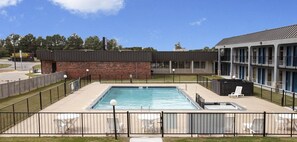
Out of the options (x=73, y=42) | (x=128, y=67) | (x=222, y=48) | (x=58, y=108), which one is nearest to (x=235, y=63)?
(x=222, y=48)

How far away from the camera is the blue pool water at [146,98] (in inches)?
773

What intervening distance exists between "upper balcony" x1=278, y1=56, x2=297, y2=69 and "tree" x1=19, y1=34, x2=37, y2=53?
109m

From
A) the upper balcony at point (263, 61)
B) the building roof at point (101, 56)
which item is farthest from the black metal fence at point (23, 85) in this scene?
the upper balcony at point (263, 61)

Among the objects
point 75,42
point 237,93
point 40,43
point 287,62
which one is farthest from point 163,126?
point 40,43

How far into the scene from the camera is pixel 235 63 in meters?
36.2

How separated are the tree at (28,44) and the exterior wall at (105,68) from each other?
289ft

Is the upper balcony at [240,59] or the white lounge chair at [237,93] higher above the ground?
the upper balcony at [240,59]

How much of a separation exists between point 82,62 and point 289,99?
25331 millimetres

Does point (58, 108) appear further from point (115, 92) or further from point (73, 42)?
point (73, 42)

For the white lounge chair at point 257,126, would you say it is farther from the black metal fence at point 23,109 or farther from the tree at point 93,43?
the tree at point 93,43

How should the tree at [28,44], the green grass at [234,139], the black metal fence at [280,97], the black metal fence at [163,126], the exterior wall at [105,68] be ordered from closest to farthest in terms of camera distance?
the green grass at [234,139] < the black metal fence at [163,126] < the black metal fence at [280,97] < the exterior wall at [105,68] < the tree at [28,44]

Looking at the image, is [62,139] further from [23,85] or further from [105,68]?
[105,68]

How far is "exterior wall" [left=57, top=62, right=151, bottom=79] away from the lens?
36.3 meters

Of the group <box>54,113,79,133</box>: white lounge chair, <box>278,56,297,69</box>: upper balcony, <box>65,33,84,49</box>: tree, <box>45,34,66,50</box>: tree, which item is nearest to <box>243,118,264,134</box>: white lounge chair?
<box>54,113,79,133</box>: white lounge chair
